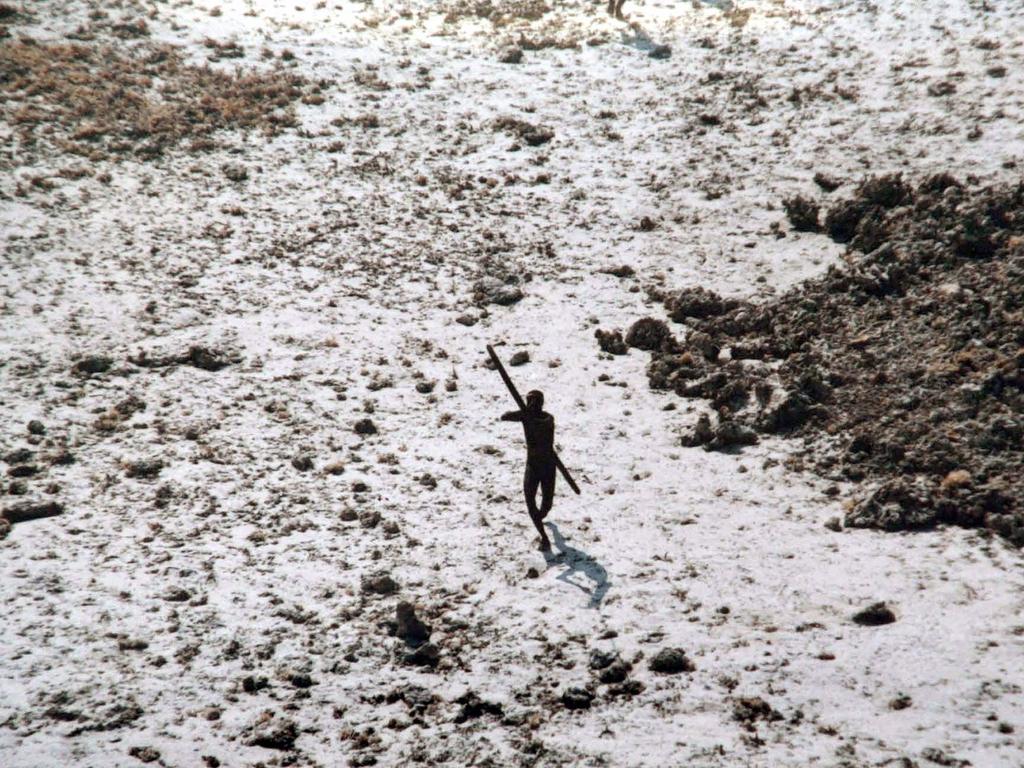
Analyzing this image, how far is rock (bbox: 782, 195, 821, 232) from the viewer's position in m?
17.5

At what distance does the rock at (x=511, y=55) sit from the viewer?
26391mm

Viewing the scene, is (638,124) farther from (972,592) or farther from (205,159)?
Answer: (972,592)

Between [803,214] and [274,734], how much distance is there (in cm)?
1438

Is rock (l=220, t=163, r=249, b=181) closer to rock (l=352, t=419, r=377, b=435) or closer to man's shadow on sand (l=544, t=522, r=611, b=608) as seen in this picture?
rock (l=352, t=419, r=377, b=435)

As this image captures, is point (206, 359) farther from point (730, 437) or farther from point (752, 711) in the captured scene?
point (752, 711)

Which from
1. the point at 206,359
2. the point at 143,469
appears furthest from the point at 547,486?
the point at 206,359

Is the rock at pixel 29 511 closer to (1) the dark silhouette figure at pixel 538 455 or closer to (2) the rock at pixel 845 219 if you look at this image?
(1) the dark silhouette figure at pixel 538 455

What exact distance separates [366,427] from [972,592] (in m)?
8.73

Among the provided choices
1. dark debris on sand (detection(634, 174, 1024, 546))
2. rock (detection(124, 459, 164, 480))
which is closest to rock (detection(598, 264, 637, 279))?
dark debris on sand (detection(634, 174, 1024, 546))

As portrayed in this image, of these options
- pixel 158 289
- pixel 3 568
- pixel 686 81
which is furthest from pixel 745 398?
pixel 686 81

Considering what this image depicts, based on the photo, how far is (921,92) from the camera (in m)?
21.2

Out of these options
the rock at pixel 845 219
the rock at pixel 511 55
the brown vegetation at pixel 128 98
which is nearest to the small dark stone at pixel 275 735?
the rock at pixel 845 219

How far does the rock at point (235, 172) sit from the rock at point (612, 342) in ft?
35.8

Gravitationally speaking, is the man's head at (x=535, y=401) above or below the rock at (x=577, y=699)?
above
